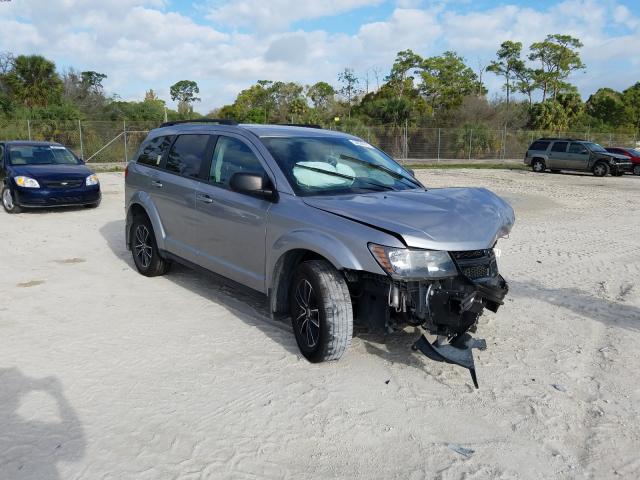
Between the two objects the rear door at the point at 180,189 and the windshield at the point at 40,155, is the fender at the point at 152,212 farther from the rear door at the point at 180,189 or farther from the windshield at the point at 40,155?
the windshield at the point at 40,155

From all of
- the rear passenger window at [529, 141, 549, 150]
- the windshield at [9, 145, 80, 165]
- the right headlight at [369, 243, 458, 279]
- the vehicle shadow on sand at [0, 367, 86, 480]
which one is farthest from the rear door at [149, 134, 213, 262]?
the rear passenger window at [529, 141, 549, 150]

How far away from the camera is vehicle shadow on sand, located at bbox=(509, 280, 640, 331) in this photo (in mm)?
5480

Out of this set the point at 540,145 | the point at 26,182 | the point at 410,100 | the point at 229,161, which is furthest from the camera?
the point at 410,100

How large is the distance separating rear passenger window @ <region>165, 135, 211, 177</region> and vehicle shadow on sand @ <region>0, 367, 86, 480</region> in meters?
2.59

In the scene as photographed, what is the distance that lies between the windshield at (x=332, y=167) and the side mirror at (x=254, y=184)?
0.19 m

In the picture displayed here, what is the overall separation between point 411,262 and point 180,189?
2996 millimetres

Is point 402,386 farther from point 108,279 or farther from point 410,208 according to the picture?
point 108,279

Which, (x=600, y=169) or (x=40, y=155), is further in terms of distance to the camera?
(x=600, y=169)

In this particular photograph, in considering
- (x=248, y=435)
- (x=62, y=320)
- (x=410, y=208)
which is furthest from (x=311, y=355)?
(x=62, y=320)

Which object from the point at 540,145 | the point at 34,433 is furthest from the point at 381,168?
the point at 540,145

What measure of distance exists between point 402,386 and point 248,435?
1.22 metres

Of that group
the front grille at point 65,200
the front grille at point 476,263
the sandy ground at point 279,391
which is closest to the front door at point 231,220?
the sandy ground at point 279,391

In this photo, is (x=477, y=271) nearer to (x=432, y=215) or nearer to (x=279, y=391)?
(x=432, y=215)

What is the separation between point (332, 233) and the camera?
4117mm
